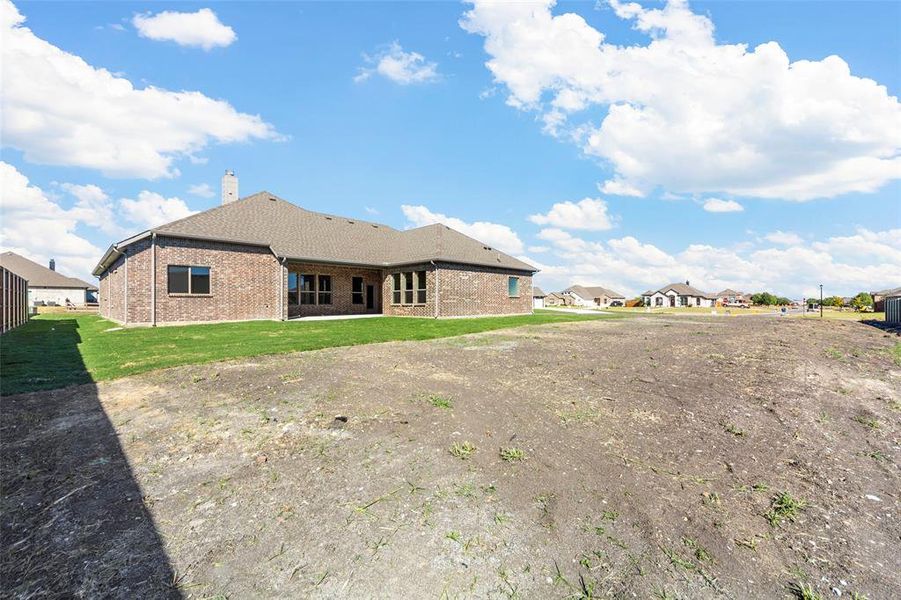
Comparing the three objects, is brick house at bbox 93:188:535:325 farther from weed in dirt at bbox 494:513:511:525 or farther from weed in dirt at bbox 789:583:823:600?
weed in dirt at bbox 789:583:823:600

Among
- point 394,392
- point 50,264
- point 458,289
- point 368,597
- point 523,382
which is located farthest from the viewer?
point 50,264

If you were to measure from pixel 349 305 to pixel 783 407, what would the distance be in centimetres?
2095

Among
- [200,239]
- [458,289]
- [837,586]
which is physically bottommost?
[837,586]

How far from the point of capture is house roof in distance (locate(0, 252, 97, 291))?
43834 mm

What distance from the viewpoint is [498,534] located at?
2672mm

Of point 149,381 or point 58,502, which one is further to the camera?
point 149,381

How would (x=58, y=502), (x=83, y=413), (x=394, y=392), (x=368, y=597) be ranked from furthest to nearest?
1. (x=394, y=392)
2. (x=83, y=413)
3. (x=58, y=502)
4. (x=368, y=597)

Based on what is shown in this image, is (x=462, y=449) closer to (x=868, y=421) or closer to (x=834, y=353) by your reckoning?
(x=868, y=421)

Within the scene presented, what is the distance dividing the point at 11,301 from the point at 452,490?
2210 centimetres

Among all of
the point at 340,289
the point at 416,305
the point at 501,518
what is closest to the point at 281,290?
the point at 340,289

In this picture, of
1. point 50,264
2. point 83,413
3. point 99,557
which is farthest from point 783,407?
point 50,264

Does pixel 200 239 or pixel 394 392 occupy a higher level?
pixel 200 239

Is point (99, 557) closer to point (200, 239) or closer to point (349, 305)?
point (200, 239)

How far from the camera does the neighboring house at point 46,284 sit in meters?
44.1
